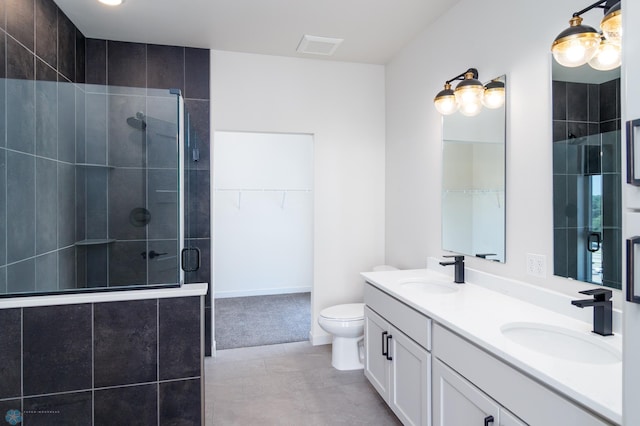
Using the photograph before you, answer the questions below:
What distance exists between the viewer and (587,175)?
1.63 meters

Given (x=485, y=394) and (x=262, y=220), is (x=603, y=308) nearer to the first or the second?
(x=485, y=394)

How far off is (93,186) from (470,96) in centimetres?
226

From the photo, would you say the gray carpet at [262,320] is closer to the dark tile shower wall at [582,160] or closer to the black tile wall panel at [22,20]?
the dark tile shower wall at [582,160]

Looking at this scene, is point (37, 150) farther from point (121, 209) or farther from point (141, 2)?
point (141, 2)

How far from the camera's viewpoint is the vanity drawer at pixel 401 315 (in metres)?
Result: 1.83

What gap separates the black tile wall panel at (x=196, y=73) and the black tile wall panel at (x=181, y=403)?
7.84 feet

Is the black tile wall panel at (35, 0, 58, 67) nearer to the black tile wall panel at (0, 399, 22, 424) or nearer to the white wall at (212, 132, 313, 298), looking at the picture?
the black tile wall panel at (0, 399, 22, 424)

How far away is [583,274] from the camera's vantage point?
1.64 metres

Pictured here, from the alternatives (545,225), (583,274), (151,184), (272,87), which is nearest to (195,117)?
(272,87)

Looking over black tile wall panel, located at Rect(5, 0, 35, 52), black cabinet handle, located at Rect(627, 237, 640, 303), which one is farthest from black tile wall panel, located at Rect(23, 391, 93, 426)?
black cabinet handle, located at Rect(627, 237, 640, 303)

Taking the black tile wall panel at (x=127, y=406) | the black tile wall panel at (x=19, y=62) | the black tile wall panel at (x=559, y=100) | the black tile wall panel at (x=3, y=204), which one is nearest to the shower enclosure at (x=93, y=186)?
the black tile wall panel at (x=3, y=204)

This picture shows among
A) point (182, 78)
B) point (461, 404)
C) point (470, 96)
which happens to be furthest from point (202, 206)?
point (461, 404)

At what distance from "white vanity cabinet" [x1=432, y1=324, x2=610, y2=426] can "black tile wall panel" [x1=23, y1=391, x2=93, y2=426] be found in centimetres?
167

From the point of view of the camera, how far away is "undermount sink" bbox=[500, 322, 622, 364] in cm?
139
